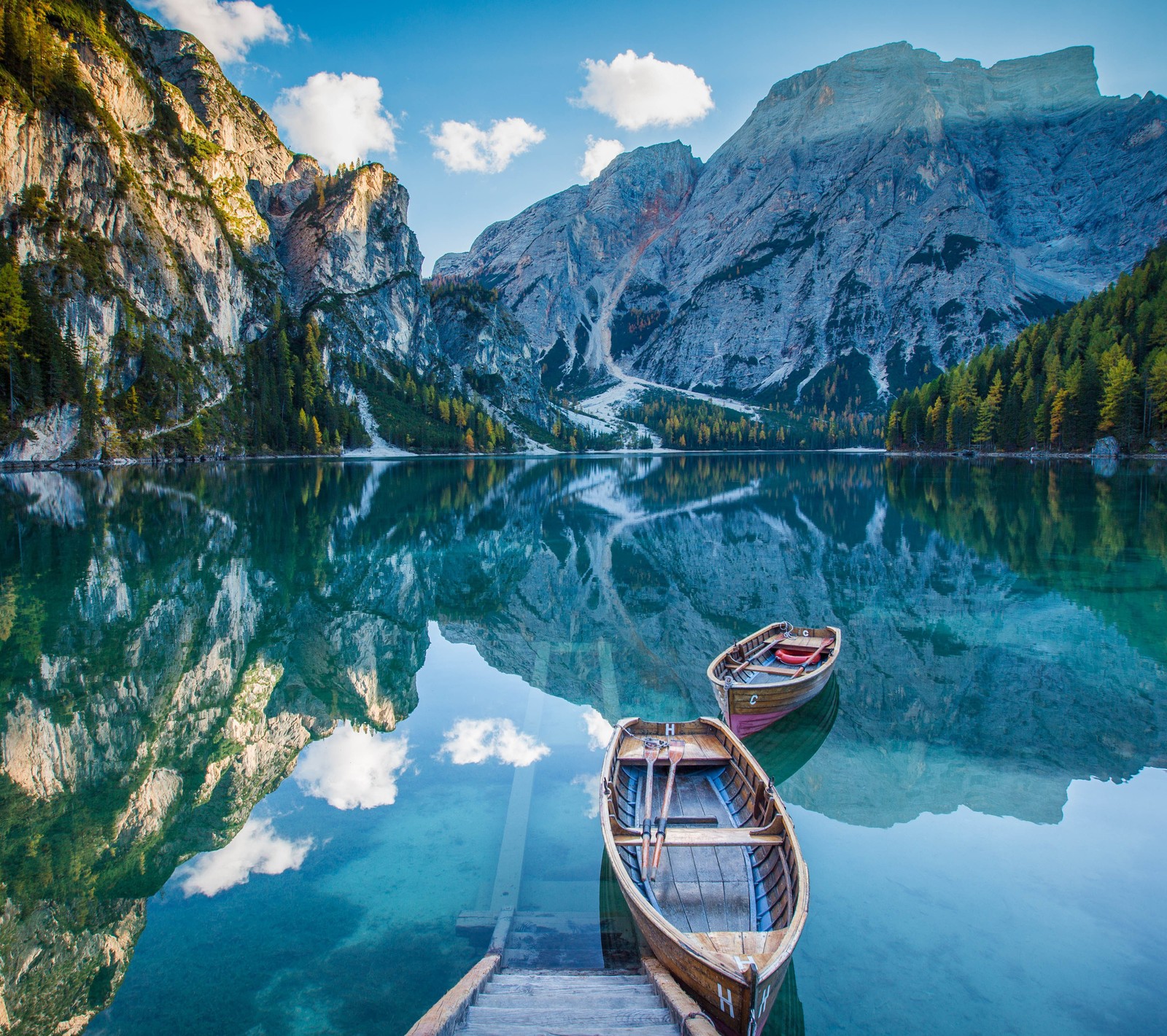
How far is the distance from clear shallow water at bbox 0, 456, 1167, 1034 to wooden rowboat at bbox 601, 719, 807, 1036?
1078 millimetres

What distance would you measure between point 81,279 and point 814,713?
398 ft

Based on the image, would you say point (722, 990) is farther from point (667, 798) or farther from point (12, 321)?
point (12, 321)

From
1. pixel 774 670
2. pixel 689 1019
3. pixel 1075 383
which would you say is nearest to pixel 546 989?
pixel 689 1019

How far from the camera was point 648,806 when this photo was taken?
793 cm

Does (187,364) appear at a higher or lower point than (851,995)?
higher

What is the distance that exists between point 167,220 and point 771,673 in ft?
501

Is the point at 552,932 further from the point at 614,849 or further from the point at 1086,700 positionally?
the point at 1086,700

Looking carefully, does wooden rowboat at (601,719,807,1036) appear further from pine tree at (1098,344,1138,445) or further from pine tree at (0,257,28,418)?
pine tree at (0,257,28,418)

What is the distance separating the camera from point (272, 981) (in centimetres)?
687

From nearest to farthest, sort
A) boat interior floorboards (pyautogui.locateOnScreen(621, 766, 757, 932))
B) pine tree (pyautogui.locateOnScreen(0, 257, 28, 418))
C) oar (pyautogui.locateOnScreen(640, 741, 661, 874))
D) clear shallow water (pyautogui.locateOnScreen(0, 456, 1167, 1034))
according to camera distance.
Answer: boat interior floorboards (pyautogui.locateOnScreen(621, 766, 757, 932)) < clear shallow water (pyautogui.locateOnScreen(0, 456, 1167, 1034)) < oar (pyautogui.locateOnScreen(640, 741, 661, 874)) < pine tree (pyautogui.locateOnScreen(0, 257, 28, 418))

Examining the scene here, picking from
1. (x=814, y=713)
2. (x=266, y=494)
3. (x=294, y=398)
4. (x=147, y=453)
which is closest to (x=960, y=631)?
(x=814, y=713)

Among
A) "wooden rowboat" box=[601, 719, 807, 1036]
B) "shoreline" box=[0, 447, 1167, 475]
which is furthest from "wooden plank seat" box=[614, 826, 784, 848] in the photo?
"shoreline" box=[0, 447, 1167, 475]

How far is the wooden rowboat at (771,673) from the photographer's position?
12.7 metres

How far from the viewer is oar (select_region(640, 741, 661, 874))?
7.20 m
